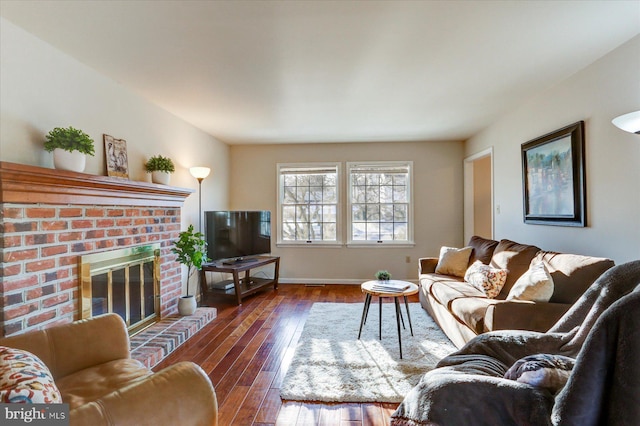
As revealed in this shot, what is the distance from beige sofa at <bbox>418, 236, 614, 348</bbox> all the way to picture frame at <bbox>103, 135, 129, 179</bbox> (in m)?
3.14

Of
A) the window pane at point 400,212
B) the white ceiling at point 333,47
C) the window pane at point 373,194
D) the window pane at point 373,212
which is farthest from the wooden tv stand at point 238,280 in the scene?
the window pane at point 400,212

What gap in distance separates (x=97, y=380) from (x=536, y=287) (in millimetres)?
2686

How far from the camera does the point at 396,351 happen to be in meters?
2.68

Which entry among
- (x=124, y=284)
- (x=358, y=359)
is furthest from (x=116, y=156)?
(x=358, y=359)

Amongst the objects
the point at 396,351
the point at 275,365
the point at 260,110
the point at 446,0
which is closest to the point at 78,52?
the point at 260,110

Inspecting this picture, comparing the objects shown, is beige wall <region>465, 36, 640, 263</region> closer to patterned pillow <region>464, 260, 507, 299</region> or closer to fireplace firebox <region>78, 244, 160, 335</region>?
patterned pillow <region>464, 260, 507, 299</region>

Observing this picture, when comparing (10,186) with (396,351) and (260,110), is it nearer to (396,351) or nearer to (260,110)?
(260,110)

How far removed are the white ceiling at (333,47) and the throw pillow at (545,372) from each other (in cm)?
184

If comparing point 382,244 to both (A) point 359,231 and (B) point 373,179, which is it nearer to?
(A) point 359,231

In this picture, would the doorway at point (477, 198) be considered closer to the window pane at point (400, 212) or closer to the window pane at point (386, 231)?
the window pane at point (400, 212)

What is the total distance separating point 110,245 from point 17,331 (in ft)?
2.83

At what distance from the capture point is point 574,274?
2.21m

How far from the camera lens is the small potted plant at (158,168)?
10.4 feet

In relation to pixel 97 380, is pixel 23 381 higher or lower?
higher
